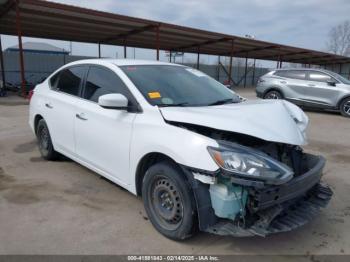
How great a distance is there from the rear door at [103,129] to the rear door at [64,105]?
19 centimetres

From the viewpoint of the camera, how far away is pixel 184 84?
145 inches

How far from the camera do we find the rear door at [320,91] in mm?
10959

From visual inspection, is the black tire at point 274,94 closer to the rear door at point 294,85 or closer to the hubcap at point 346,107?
the rear door at point 294,85

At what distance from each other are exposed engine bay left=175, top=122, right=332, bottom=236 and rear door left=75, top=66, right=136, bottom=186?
0.80 m

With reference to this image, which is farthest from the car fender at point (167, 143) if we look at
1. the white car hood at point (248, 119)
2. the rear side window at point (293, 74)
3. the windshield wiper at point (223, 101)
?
the rear side window at point (293, 74)

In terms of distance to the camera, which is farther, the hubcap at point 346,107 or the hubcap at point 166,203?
the hubcap at point 346,107

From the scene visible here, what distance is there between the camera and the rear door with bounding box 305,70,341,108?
1096 cm

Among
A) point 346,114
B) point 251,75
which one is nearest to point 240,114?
point 346,114

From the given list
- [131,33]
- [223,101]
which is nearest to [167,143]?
[223,101]

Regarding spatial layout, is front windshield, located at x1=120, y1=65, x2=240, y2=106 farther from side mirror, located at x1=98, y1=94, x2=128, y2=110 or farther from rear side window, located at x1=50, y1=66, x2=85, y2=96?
rear side window, located at x1=50, y1=66, x2=85, y2=96

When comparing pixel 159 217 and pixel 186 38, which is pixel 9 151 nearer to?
pixel 159 217

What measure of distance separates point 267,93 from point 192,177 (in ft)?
35.3

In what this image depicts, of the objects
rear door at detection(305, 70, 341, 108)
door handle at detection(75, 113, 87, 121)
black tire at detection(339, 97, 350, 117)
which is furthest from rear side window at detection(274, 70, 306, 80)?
door handle at detection(75, 113, 87, 121)

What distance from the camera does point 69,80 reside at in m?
4.47
